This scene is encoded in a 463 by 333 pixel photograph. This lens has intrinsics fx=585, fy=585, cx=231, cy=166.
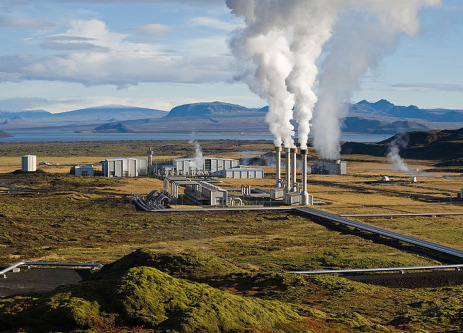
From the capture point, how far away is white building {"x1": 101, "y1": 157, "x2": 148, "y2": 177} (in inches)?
5069

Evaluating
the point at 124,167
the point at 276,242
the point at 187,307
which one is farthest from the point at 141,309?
the point at 124,167

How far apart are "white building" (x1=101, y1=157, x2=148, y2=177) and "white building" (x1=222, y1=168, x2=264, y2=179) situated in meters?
18.9

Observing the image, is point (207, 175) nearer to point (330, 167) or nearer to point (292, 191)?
point (330, 167)

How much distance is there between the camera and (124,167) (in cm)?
13062

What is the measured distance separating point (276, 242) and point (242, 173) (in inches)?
3095

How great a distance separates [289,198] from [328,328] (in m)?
57.0

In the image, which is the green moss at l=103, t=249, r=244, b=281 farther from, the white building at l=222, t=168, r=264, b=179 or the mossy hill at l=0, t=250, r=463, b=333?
the white building at l=222, t=168, r=264, b=179

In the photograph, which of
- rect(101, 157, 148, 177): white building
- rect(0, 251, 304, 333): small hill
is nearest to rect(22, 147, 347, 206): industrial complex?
rect(101, 157, 148, 177): white building

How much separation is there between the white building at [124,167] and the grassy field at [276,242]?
22293 millimetres

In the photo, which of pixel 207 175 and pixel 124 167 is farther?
pixel 207 175

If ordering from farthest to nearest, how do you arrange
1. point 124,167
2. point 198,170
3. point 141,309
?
point 198,170 < point 124,167 < point 141,309

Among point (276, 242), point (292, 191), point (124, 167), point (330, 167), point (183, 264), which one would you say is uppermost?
point (124, 167)

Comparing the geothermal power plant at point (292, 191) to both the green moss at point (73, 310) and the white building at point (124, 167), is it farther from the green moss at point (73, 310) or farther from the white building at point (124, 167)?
the green moss at point (73, 310)

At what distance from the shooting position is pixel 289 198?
83875 millimetres
